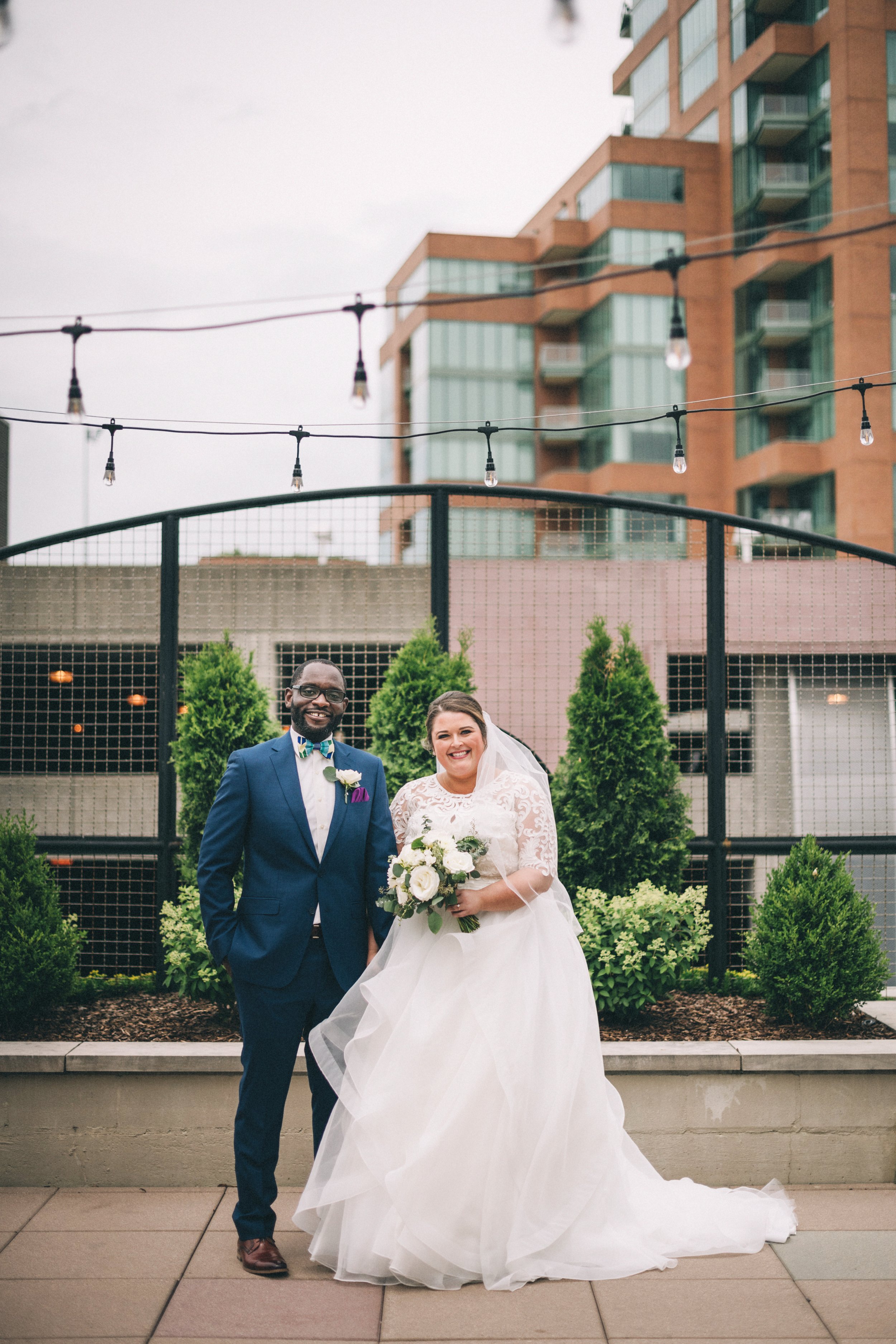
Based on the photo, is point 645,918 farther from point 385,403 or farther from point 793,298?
point 385,403

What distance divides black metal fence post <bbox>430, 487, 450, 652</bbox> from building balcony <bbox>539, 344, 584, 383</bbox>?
105ft

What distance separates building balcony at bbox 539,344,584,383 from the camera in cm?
3647

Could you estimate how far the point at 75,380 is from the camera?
16.5 ft

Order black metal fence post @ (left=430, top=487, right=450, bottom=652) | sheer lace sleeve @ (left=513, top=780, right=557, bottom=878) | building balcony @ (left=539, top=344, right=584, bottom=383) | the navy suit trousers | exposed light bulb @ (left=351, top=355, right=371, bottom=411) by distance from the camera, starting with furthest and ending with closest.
A: building balcony @ (left=539, top=344, right=584, bottom=383), black metal fence post @ (left=430, top=487, right=450, bottom=652), exposed light bulb @ (left=351, top=355, right=371, bottom=411), sheer lace sleeve @ (left=513, top=780, right=557, bottom=878), the navy suit trousers

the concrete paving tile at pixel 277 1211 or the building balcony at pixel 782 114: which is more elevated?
the building balcony at pixel 782 114

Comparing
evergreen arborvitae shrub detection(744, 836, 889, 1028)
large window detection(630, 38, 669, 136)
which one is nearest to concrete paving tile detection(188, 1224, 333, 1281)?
evergreen arborvitae shrub detection(744, 836, 889, 1028)

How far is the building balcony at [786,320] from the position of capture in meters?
31.8

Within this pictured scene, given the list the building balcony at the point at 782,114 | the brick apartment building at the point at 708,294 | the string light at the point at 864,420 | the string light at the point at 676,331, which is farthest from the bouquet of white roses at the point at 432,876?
the building balcony at the point at 782,114

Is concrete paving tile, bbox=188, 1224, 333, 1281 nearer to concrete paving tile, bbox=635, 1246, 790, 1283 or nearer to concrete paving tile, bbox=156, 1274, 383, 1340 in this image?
concrete paving tile, bbox=156, 1274, 383, 1340

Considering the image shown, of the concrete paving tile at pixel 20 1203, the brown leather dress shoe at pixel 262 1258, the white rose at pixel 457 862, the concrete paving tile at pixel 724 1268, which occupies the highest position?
the white rose at pixel 457 862

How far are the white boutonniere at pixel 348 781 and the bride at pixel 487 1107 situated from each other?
285mm

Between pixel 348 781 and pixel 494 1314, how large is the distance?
1845 millimetres

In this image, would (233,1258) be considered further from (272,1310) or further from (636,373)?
(636,373)

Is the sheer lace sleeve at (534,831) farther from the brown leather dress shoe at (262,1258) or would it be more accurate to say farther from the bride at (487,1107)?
the brown leather dress shoe at (262,1258)
